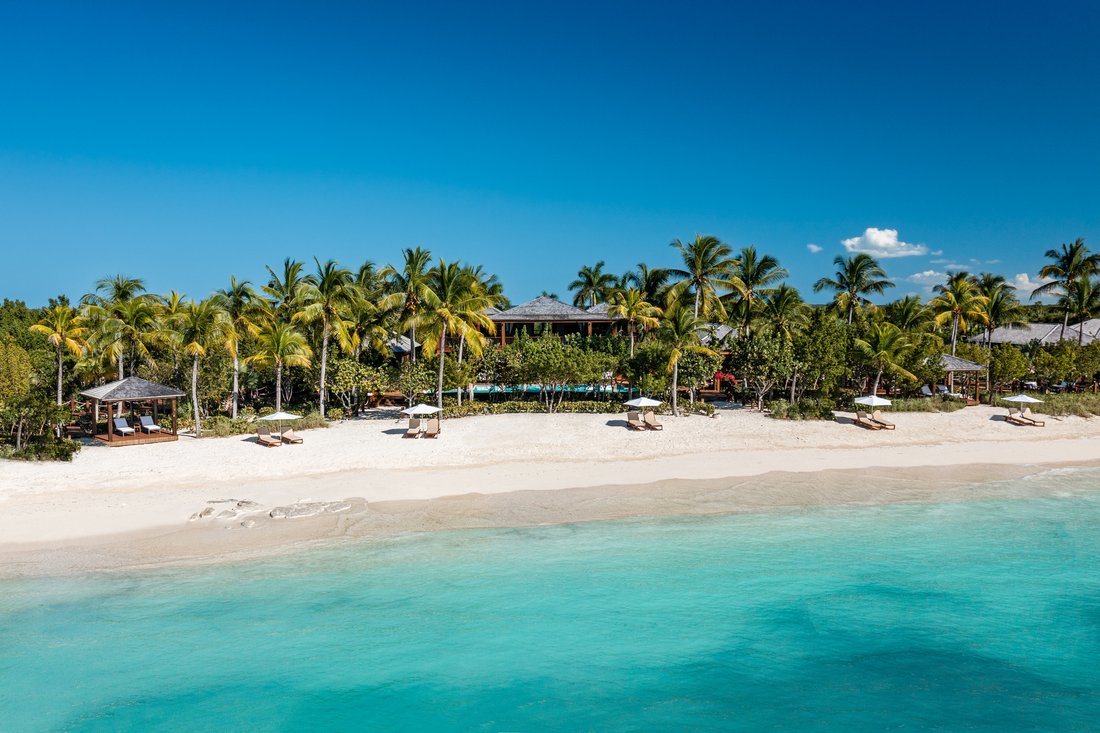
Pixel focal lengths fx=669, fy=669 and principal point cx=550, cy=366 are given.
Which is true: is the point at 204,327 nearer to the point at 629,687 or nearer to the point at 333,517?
the point at 333,517

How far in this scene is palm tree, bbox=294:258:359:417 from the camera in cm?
2964

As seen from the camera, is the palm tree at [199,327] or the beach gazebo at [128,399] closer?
the beach gazebo at [128,399]

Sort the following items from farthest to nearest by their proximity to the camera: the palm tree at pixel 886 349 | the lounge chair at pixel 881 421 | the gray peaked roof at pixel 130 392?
the palm tree at pixel 886 349 → the lounge chair at pixel 881 421 → the gray peaked roof at pixel 130 392

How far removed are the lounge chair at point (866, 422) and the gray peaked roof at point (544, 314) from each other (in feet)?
58.2

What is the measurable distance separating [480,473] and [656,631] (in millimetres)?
9872

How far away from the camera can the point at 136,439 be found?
24453 millimetres

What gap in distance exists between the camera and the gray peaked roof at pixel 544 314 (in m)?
43.2

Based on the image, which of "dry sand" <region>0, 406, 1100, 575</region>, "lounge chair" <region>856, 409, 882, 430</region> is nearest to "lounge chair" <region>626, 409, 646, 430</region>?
"dry sand" <region>0, 406, 1100, 575</region>

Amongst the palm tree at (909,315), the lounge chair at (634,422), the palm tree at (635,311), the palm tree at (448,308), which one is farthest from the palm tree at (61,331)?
the palm tree at (909,315)

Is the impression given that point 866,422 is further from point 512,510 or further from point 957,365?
point 512,510

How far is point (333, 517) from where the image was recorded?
17141 millimetres

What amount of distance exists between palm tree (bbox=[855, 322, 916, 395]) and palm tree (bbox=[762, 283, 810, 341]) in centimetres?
357

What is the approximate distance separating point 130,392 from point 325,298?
8.64 metres

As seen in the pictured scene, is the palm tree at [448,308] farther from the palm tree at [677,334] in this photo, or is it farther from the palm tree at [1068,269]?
the palm tree at [1068,269]
